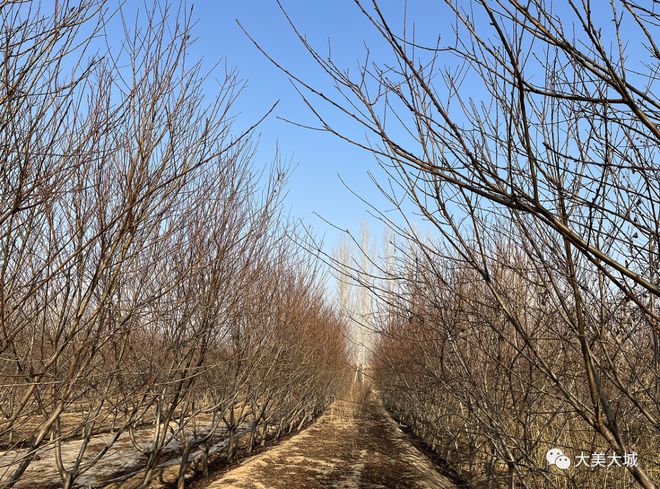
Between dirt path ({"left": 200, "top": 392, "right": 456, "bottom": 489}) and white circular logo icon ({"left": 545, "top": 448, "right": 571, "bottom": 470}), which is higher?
white circular logo icon ({"left": 545, "top": 448, "right": 571, "bottom": 470})

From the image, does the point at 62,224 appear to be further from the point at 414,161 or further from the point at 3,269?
the point at 414,161

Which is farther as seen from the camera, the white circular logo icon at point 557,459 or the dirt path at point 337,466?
the dirt path at point 337,466

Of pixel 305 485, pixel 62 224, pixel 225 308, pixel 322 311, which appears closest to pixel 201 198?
pixel 62 224

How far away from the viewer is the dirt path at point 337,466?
682 centimetres

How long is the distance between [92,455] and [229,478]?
3.12 metres

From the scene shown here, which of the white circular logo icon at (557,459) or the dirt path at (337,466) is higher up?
the white circular logo icon at (557,459)

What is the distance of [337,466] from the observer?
27.1 feet

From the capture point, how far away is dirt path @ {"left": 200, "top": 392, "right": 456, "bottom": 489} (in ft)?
22.4

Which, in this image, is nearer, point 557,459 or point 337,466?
point 557,459

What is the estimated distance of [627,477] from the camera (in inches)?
172

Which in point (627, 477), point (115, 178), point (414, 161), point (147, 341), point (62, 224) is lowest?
point (627, 477)

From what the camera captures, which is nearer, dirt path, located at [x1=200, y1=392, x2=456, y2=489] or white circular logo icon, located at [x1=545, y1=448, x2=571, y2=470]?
white circular logo icon, located at [x1=545, y1=448, x2=571, y2=470]

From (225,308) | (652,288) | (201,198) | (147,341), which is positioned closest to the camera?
(652,288)

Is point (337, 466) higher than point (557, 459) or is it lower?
lower
